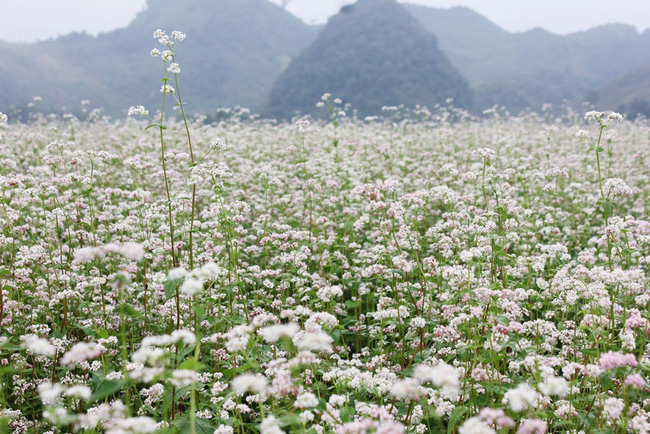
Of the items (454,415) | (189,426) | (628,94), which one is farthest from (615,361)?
(628,94)

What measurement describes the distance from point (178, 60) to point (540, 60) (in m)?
103

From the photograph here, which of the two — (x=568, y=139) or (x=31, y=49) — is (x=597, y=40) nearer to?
(x=568, y=139)

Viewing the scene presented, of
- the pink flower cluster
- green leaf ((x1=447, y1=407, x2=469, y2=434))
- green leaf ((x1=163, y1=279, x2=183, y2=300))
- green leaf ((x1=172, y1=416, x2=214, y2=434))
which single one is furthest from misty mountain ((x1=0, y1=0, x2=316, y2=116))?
the pink flower cluster

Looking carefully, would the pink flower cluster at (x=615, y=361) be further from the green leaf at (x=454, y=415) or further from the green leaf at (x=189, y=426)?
the green leaf at (x=189, y=426)

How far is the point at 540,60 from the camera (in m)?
126

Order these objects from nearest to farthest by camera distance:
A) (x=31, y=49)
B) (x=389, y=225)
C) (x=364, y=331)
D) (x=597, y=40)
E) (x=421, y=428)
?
1. (x=421, y=428)
2. (x=389, y=225)
3. (x=364, y=331)
4. (x=31, y=49)
5. (x=597, y=40)

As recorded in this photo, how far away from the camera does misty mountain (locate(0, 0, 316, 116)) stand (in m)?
96.5

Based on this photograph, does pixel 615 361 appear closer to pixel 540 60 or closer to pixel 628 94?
pixel 628 94

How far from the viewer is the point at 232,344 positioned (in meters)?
2.79

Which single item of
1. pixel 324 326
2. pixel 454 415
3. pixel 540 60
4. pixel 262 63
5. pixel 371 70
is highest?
pixel 540 60

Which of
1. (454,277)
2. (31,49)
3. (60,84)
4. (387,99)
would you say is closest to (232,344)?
(454,277)

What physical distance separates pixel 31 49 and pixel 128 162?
14825 cm

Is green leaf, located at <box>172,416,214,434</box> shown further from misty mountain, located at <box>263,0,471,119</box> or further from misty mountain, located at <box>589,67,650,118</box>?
misty mountain, located at <box>263,0,471,119</box>

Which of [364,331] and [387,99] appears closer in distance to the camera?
[364,331]
